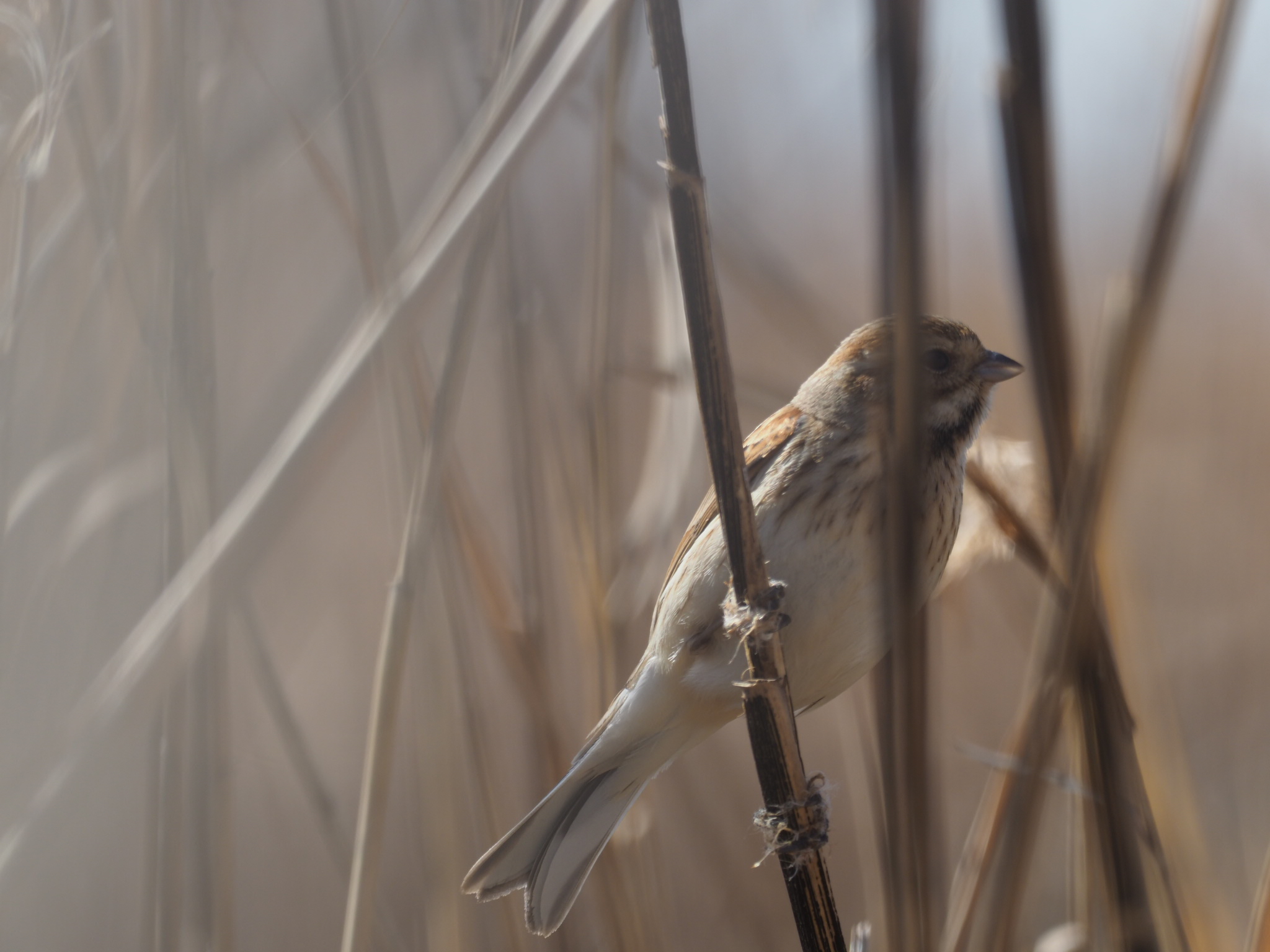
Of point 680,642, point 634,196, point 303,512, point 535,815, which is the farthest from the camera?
point 303,512

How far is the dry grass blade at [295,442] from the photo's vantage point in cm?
110

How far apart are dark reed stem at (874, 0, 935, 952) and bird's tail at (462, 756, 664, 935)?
67 cm

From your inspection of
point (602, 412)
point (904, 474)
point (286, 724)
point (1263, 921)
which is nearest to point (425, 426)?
point (602, 412)

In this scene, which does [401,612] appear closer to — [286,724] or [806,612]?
[286,724]

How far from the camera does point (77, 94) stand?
1370 mm

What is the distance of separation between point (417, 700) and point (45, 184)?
1.04 meters

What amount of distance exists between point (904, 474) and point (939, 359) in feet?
3.42

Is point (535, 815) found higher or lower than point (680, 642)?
lower

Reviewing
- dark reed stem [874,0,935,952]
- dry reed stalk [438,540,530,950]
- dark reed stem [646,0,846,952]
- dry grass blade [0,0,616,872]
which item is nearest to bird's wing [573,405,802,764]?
dry reed stalk [438,540,530,950]

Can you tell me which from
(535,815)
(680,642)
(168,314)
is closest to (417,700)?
(535,815)

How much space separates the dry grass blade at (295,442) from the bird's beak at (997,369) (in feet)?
3.07

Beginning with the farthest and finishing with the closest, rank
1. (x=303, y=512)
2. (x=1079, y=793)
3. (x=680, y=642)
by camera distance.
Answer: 1. (x=303, y=512)
2. (x=680, y=642)
3. (x=1079, y=793)

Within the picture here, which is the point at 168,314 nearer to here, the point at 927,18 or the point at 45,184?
the point at 45,184

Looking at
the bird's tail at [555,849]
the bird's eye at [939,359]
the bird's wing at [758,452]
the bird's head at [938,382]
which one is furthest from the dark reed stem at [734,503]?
the bird's eye at [939,359]
